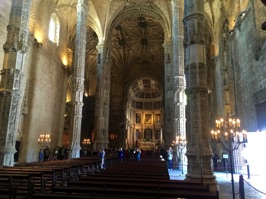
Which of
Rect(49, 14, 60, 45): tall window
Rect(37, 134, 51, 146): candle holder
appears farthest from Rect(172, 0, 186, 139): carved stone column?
Rect(49, 14, 60, 45): tall window

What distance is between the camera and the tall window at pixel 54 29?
23459 mm

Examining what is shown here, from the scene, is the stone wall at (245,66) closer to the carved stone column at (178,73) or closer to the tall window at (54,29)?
the carved stone column at (178,73)

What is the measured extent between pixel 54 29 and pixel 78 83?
9.53 metres

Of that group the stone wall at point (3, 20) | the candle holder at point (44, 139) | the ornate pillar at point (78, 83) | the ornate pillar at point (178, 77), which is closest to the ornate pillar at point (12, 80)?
the stone wall at point (3, 20)

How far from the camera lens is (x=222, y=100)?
21.0m

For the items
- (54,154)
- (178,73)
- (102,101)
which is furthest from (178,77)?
(54,154)

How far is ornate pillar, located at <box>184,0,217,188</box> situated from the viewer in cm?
802

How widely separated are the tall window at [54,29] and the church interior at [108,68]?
11 cm

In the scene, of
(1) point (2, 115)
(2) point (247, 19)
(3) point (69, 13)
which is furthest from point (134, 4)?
(1) point (2, 115)

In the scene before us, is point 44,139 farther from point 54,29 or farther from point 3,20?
point 54,29

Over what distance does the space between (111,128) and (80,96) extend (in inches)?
947

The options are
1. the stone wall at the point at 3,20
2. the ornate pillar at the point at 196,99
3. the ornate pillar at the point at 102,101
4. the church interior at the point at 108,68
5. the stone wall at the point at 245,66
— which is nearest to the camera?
the ornate pillar at the point at 196,99

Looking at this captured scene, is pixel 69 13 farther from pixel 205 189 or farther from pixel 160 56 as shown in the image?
pixel 205 189

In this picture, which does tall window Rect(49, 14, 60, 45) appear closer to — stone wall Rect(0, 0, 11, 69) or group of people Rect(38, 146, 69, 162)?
stone wall Rect(0, 0, 11, 69)
